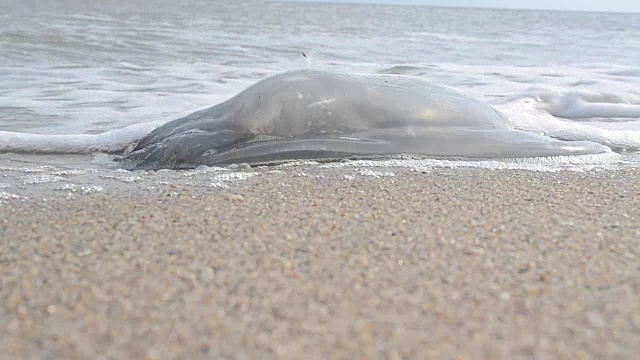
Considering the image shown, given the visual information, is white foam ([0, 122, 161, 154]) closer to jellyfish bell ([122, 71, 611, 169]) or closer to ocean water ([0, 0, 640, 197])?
ocean water ([0, 0, 640, 197])

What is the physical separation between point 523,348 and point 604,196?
3.68 feet

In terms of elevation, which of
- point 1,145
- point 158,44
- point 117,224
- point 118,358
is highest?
point 158,44

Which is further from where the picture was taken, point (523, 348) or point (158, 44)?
point (158, 44)

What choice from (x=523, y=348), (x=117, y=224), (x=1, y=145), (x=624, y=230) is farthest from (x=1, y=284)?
(x=1, y=145)

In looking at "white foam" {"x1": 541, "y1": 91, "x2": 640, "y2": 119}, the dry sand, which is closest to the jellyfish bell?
the dry sand

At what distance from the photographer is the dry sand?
3.28ft

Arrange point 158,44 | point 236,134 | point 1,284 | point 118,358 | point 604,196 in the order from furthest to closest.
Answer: point 158,44
point 236,134
point 604,196
point 1,284
point 118,358

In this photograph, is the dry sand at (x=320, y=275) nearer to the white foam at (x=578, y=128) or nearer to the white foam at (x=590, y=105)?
the white foam at (x=578, y=128)

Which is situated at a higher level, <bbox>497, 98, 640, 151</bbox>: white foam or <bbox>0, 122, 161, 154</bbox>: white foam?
<bbox>497, 98, 640, 151</bbox>: white foam

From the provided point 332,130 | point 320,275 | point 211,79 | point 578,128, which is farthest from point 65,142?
point 211,79

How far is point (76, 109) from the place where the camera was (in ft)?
12.9

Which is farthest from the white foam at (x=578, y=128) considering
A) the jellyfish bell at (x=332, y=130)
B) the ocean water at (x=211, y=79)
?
the jellyfish bell at (x=332, y=130)

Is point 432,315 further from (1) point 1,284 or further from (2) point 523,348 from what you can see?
(1) point 1,284

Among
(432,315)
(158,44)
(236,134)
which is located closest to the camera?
(432,315)
